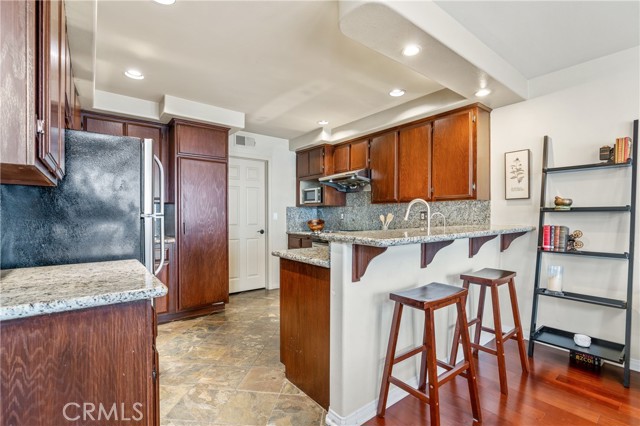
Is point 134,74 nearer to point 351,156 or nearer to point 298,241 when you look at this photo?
point 351,156

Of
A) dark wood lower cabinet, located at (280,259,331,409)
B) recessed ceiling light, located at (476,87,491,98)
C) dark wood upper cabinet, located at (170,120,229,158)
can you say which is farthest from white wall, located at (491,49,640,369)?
dark wood upper cabinet, located at (170,120,229,158)

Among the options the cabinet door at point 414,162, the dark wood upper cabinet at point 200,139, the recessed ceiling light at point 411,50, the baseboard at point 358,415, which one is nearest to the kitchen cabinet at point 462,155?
the cabinet door at point 414,162

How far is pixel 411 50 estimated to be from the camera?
1.95 meters

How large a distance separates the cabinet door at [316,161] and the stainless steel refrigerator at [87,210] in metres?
3.05

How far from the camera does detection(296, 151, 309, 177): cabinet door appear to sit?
496 centimetres

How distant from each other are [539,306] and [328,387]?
2.21m

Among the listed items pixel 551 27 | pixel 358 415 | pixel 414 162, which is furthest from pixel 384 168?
pixel 358 415

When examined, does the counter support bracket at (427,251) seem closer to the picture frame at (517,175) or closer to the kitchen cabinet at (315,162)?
the picture frame at (517,175)

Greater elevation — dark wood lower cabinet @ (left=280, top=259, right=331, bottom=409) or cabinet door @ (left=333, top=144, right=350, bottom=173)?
cabinet door @ (left=333, top=144, right=350, bottom=173)

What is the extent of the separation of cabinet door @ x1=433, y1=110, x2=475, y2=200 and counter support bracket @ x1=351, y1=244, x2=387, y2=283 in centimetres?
173

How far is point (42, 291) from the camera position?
0.97 metres

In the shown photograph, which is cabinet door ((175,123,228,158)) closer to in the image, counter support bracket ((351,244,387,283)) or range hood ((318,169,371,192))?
range hood ((318,169,371,192))

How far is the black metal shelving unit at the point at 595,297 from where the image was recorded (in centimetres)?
215

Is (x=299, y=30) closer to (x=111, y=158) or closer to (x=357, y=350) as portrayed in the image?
(x=111, y=158)
